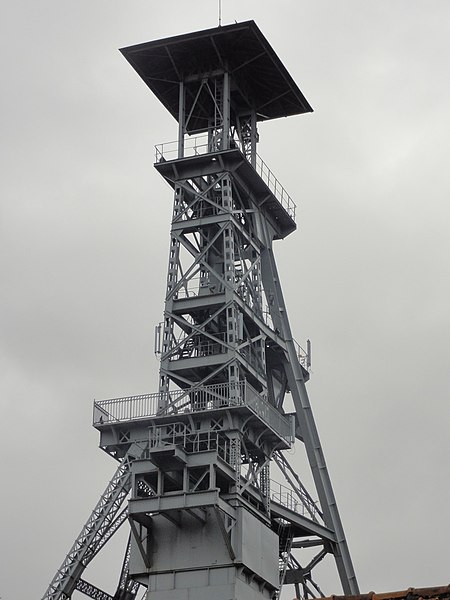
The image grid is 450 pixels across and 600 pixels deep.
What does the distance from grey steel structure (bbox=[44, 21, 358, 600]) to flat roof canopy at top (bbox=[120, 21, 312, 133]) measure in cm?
7

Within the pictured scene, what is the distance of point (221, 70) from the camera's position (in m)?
69.1

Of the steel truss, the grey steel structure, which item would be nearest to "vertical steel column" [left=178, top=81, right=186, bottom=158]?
the grey steel structure

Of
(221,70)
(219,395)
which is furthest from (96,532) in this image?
(221,70)

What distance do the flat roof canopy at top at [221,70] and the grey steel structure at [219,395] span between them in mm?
74

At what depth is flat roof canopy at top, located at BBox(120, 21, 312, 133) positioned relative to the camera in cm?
6769

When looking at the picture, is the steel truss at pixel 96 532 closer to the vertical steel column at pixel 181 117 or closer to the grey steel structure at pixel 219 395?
the grey steel structure at pixel 219 395

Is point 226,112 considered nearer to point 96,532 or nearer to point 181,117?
point 181,117

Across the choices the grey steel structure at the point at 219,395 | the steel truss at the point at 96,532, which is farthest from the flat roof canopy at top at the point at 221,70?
the steel truss at the point at 96,532

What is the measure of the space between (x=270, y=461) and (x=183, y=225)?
1122cm

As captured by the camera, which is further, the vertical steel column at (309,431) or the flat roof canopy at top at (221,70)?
the vertical steel column at (309,431)

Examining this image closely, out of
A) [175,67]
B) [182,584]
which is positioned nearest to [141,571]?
[182,584]

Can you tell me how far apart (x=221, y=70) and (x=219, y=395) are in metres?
16.5

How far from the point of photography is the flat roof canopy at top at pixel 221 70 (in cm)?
6769

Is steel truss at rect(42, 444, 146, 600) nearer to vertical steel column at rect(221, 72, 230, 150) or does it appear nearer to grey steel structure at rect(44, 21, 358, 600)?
grey steel structure at rect(44, 21, 358, 600)
